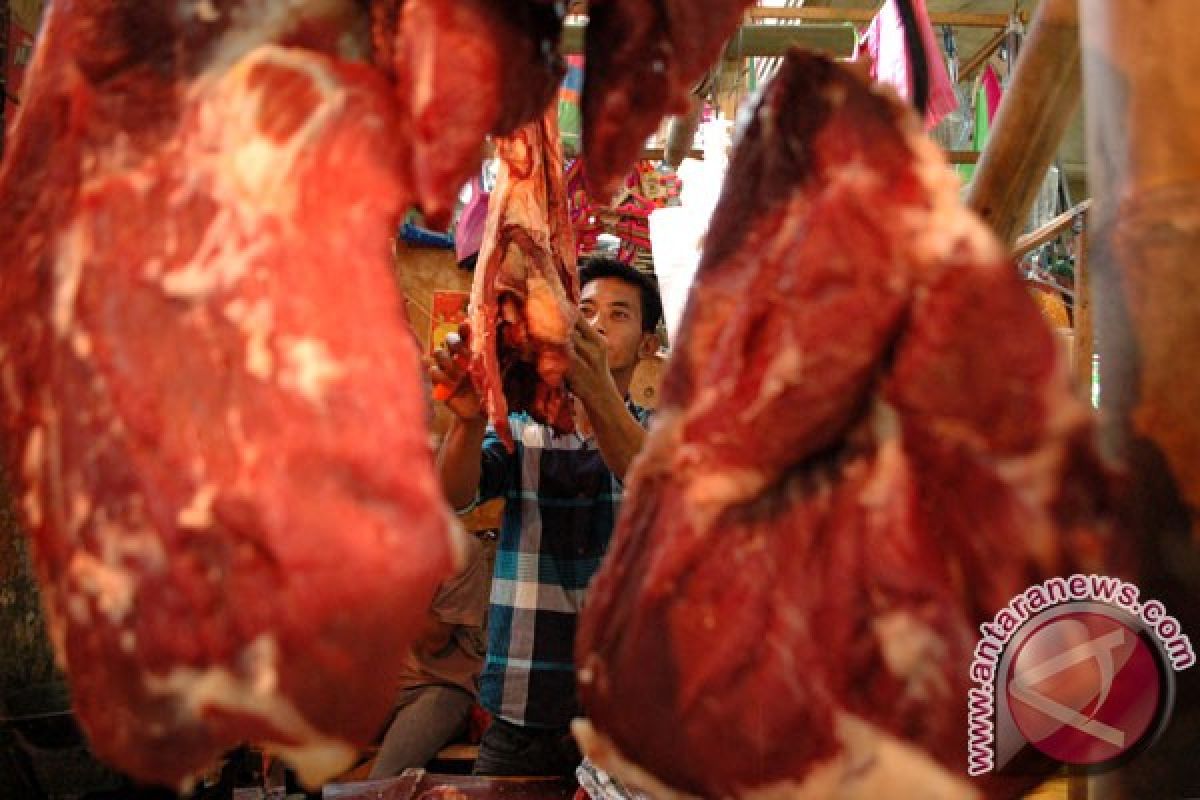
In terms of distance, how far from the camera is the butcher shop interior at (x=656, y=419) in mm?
592

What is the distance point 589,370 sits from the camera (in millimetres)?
2414

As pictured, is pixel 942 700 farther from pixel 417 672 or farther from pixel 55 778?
pixel 417 672

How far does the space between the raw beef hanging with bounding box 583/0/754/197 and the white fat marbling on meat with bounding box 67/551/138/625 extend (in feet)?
1.53

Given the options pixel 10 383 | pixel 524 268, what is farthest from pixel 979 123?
pixel 10 383

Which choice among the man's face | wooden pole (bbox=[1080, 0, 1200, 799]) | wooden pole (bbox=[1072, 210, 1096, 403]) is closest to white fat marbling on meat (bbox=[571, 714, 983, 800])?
wooden pole (bbox=[1080, 0, 1200, 799])

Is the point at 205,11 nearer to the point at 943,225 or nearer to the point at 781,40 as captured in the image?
the point at 943,225

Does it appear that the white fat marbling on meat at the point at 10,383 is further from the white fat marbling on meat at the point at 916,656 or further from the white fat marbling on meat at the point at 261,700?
the white fat marbling on meat at the point at 916,656

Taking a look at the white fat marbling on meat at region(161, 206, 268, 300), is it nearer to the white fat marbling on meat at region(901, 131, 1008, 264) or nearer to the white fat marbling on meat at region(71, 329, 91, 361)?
the white fat marbling on meat at region(71, 329, 91, 361)

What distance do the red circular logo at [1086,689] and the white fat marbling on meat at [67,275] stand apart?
755 mm

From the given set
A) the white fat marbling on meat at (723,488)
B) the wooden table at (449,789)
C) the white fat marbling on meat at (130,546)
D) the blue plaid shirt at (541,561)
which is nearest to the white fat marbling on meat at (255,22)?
the white fat marbling on meat at (130,546)

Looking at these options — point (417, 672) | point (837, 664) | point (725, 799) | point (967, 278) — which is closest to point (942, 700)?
point (837, 664)

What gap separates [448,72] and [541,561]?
8.83 feet

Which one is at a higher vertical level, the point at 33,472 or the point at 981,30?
the point at 981,30

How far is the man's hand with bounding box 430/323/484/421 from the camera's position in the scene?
2.05 metres
